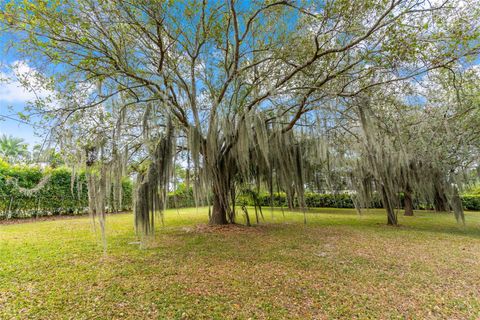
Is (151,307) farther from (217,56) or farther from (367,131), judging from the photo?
(217,56)

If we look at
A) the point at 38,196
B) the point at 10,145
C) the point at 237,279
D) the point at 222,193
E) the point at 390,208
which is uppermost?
the point at 10,145

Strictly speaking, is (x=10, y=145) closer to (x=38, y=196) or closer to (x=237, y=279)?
(x=38, y=196)

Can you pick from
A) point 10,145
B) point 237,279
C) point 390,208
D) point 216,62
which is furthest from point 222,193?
point 10,145

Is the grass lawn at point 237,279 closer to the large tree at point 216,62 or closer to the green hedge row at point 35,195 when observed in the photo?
the large tree at point 216,62

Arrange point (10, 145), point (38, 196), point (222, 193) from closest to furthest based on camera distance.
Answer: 1. point (222, 193)
2. point (38, 196)
3. point (10, 145)

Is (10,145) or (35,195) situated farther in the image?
(10,145)

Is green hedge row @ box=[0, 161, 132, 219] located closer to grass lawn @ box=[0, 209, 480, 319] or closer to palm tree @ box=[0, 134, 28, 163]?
grass lawn @ box=[0, 209, 480, 319]

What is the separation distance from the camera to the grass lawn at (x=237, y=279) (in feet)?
6.44

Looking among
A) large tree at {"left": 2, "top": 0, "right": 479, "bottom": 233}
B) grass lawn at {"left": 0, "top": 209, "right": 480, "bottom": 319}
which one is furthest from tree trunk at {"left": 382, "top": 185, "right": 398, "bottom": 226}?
large tree at {"left": 2, "top": 0, "right": 479, "bottom": 233}

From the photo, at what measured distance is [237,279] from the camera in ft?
8.50

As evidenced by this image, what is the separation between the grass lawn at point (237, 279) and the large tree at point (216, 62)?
854mm

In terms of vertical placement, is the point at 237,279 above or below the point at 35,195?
below

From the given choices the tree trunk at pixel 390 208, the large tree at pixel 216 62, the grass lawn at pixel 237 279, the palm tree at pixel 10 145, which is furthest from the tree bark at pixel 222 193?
the palm tree at pixel 10 145

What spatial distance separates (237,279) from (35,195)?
29.3ft
